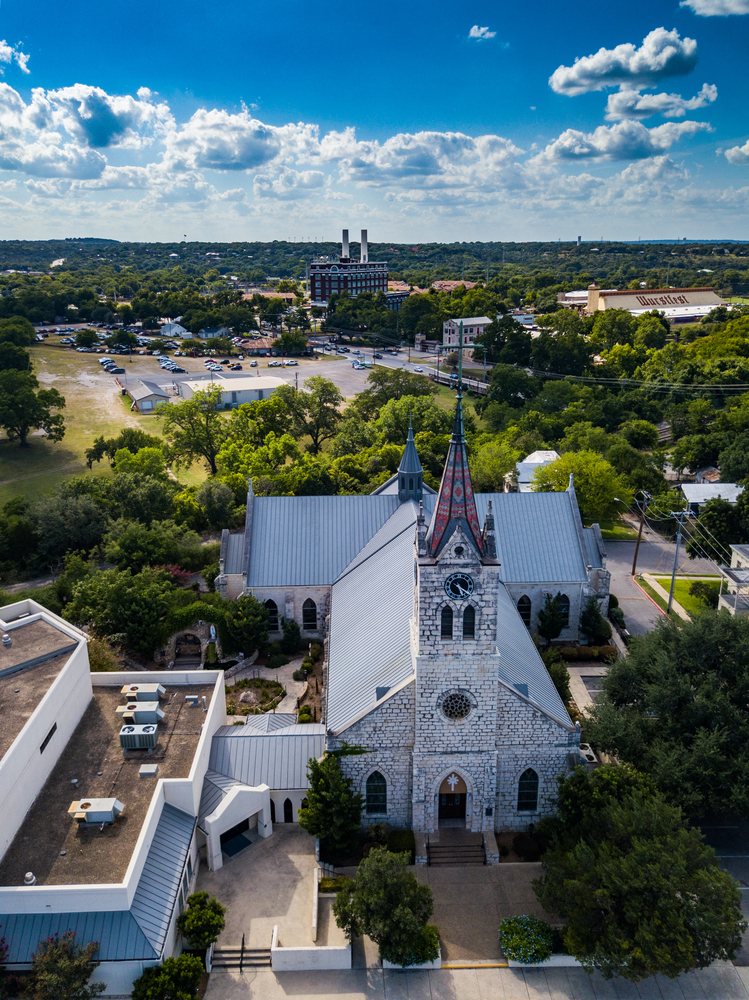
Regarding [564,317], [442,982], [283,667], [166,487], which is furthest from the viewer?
[564,317]

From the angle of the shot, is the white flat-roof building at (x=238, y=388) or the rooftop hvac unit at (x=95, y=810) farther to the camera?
the white flat-roof building at (x=238, y=388)

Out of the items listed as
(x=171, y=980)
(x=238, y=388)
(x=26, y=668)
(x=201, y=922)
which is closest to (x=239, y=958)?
(x=201, y=922)

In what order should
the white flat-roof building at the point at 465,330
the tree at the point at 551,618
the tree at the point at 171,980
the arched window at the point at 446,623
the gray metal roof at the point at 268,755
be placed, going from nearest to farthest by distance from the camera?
the tree at the point at 171,980, the arched window at the point at 446,623, the gray metal roof at the point at 268,755, the tree at the point at 551,618, the white flat-roof building at the point at 465,330

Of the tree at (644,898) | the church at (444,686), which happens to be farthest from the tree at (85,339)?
the tree at (644,898)

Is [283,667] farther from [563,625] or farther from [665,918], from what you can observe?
[665,918]

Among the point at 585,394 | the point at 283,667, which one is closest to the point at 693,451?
the point at 585,394

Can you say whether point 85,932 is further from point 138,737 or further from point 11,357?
point 11,357

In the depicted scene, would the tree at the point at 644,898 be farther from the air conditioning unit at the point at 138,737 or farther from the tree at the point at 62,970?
the air conditioning unit at the point at 138,737
